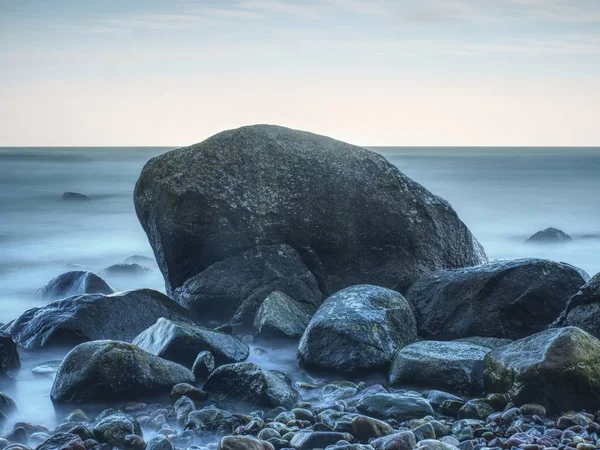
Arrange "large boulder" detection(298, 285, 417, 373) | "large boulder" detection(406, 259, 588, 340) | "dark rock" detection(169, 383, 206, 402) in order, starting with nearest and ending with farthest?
"dark rock" detection(169, 383, 206, 402)
"large boulder" detection(298, 285, 417, 373)
"large boulder" detection(406, 259, 588, 340)

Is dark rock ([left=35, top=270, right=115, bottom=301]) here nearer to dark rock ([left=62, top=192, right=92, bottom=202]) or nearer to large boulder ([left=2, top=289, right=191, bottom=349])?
large boulder ([left=2, top=289, right=191, bottom=349])

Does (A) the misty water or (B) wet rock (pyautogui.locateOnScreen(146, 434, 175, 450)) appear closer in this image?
(B) wet rock (pyautogui.locateOnScreen(146, 434, 175, 450))

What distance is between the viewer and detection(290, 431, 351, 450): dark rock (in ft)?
15.2

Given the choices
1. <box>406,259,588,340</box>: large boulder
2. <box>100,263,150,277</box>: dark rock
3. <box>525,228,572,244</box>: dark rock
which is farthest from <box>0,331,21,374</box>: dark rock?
<box>525,228,572,244</box>: dark rock

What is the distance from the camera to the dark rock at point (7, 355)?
657 cm

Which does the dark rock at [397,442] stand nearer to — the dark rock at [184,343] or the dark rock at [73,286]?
the dark rock at [184,343]

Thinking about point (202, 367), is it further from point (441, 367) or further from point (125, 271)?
point (125, 271)

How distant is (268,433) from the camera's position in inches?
193

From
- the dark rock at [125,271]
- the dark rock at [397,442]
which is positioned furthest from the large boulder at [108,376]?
the dark rock at [125,271]

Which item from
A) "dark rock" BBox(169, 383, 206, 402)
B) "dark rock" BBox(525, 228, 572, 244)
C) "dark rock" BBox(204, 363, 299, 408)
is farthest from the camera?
"dark rock" BBox(525, 228, 572, 244)

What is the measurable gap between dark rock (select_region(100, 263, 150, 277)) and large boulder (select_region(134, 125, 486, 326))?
158 inches

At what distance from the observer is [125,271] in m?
12.9

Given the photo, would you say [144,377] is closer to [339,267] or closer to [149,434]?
[149,434]

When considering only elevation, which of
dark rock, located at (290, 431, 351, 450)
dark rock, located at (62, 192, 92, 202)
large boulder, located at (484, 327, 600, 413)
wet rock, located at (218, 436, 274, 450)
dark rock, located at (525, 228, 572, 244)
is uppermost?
large boulder, located at (484, 327, 600, 413)
